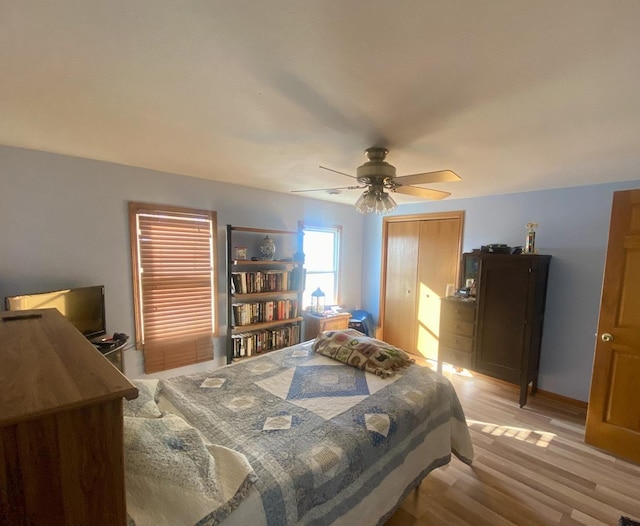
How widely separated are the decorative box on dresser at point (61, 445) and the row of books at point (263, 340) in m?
2.67

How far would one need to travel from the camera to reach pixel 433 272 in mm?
4070

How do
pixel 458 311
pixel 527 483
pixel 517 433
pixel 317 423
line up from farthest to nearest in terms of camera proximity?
pixel 458 311, pixel 517 433, pixel 527 483, pixel 317 423

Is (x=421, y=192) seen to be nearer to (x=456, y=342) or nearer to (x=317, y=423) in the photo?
(x=317, y=423)

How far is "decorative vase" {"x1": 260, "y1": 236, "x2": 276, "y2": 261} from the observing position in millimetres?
3492

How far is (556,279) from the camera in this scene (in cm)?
311

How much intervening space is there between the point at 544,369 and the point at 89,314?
4.43 meters

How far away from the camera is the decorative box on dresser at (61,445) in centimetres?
54

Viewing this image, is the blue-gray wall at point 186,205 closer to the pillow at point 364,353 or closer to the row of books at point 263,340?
the row of books at point 263,340

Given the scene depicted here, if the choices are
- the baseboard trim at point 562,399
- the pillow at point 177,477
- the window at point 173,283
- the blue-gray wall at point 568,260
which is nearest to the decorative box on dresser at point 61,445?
the pillow at point 177,477

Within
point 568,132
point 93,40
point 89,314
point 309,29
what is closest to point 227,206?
point 89,314

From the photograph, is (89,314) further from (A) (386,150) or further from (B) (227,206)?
(A) (386,150)

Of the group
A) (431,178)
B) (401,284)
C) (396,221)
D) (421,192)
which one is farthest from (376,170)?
(401,284)

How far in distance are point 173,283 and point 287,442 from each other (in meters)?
2.21

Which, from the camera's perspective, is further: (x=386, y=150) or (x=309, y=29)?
(x=386, y=150)
